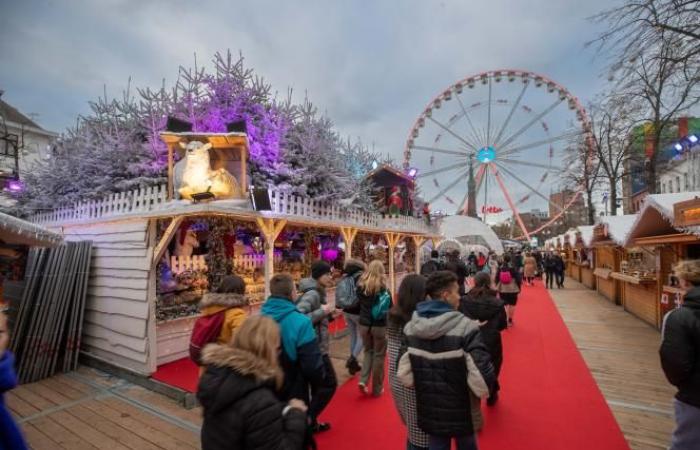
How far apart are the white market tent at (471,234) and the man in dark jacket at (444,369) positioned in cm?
1952

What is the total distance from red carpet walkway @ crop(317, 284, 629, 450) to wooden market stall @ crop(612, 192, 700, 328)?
2.49 meters

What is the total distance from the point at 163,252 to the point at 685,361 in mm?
5655

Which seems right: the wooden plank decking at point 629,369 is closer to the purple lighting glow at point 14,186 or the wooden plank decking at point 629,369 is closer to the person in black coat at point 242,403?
the person in black coat at point 242,403

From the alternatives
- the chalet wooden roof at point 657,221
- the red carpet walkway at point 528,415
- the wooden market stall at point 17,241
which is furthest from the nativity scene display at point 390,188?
the wooden market stall at point 17,241

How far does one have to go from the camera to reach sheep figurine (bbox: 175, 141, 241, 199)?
A: 5773mm

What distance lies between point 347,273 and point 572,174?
20.3 metres

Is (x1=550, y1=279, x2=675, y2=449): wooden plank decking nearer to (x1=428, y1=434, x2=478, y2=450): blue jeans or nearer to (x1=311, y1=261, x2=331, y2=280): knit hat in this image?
(x1=428, y1=434, x2=478, y2=450): blue jeans

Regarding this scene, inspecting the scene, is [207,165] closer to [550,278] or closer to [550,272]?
[550,272]

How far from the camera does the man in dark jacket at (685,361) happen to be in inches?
86.7

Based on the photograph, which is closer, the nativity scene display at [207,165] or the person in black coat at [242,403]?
the person in black coat at [242,403]

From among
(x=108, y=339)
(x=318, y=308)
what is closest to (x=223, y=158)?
(x=108, y=339)

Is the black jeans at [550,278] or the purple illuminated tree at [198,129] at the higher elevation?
the purple illuminated tree at [198,129]

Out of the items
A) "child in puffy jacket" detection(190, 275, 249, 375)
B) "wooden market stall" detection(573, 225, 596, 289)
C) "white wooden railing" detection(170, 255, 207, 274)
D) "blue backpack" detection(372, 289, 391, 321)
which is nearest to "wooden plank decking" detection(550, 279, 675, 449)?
"blue backpack" detection(372, 289, 391, 321)

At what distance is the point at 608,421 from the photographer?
3.64 m
